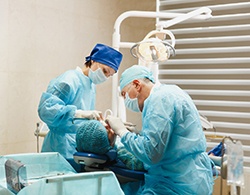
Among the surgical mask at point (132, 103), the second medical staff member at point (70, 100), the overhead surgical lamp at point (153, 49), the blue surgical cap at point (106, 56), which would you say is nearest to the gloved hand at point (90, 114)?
the second medical staff member at point (70, 100)

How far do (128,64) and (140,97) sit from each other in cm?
186

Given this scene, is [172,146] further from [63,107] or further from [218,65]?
[218,65]

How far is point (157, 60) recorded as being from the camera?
7.49 feet

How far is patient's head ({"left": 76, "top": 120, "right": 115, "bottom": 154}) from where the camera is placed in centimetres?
166

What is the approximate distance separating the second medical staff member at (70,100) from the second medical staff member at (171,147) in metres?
0.54

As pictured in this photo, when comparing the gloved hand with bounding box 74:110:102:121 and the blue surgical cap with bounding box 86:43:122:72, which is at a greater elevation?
the blue surgical cap with bounding box 86:43:122:72

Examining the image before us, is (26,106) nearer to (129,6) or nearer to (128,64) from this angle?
(128,64)

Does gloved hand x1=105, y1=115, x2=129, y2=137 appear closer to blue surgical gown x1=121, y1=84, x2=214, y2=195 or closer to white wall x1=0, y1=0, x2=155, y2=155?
blue surgical gown x1=121, y1=84, x2=214, y2=195

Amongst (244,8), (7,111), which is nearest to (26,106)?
(7,111)

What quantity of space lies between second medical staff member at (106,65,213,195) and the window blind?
1148mm

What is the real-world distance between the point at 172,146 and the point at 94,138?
1.21 ft

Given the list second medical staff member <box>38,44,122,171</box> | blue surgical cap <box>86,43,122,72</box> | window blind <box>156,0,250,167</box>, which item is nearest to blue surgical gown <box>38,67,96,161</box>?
second medical staff member <box>38,44,122,171</box>

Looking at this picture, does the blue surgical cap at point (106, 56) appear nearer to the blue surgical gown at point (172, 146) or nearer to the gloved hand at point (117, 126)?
the gloved hand at point (117, 126)

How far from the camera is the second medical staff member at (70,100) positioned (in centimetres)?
213
